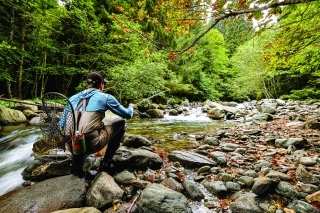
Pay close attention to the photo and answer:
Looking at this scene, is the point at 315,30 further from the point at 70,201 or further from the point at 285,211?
the point at 70,201

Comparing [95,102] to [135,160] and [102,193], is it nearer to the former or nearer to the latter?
[102,193]

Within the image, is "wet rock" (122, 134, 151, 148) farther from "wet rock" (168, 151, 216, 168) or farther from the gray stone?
the gray stone

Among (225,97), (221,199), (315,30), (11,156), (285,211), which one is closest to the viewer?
(285,211)

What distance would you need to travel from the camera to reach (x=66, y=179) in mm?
3156

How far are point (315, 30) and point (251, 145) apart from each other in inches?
118

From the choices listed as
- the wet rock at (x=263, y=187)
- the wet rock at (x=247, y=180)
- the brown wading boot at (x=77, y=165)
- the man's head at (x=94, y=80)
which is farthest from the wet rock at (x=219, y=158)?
the man's head at (x=94, y=80)

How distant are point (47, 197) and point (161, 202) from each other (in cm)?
160

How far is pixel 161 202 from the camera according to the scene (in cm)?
246

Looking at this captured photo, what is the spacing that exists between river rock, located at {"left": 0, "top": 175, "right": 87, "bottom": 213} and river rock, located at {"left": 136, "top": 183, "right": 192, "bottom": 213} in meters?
0.92

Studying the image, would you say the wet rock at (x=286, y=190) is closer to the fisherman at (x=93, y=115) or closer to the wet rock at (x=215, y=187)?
the wet rock at (x=215, y=187)

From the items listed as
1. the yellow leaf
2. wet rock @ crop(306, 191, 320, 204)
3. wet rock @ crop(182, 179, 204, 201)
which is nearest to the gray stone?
the yellow leaf

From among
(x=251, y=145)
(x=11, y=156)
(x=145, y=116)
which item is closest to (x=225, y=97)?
(x=145, y=116)

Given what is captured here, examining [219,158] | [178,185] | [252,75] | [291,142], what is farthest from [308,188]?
[252,75]

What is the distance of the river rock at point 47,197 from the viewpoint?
2.63 m
